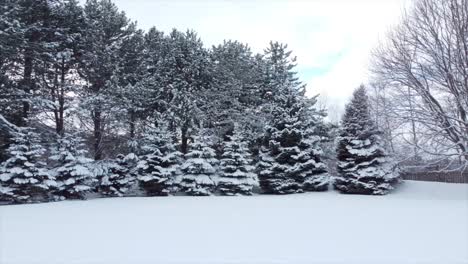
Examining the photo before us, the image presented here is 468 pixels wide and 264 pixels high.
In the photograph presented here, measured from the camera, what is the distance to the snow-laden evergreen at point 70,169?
14.4 meters

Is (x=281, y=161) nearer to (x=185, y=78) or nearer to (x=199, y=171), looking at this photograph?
(x=199, y=171)

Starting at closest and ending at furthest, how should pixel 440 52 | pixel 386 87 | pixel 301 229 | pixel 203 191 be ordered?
pixel 301 229 → pixel 440 52 → pixel 386 87 → pixel 203 191

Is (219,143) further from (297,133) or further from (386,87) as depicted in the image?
(386,87)

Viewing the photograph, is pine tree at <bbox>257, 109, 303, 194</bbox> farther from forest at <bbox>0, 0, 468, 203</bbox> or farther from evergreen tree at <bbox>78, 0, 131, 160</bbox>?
evergreen tree at <bbox>78, 0, 131, 160</bbox>

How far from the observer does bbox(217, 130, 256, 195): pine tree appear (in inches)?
663

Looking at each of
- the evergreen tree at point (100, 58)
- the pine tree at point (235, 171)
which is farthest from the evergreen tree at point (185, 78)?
the evergreen tree at point (100, 58)

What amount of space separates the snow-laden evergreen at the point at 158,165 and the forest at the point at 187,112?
7 cm

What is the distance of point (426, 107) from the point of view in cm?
1292

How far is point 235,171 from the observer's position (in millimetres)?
17203

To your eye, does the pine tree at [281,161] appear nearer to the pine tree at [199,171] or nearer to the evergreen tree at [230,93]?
the evergreen tree at [230,93]

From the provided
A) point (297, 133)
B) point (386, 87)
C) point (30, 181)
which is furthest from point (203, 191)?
point (386, 87)

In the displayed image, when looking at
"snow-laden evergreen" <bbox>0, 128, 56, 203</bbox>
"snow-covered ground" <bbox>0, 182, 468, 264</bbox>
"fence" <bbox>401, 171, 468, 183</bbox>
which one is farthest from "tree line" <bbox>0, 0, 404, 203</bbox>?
"snow-covered ground" <bbox>0, 182, 468, 264</bbox>

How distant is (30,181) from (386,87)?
15743 millimetres

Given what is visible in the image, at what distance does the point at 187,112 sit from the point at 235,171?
508cm
